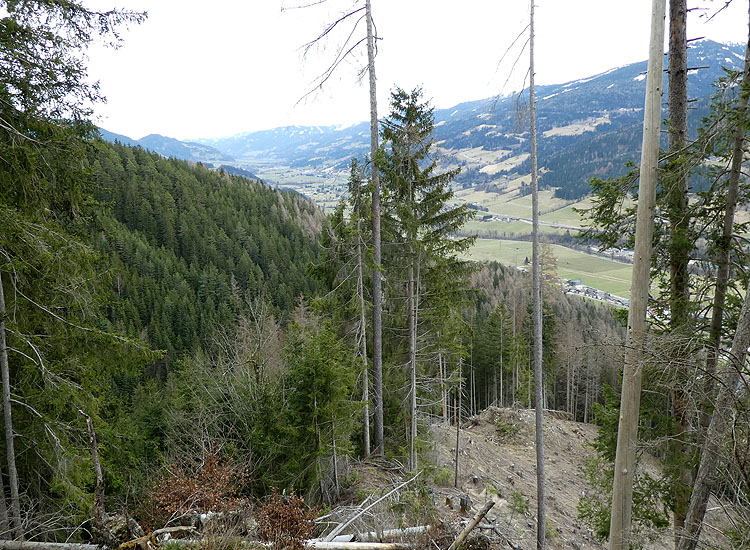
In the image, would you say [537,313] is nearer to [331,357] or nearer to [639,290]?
[639,290]

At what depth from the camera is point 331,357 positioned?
859 centimetres

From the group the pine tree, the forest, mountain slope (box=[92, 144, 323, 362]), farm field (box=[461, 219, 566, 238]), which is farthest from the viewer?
farm field (box=[461, 219, 566, 238])

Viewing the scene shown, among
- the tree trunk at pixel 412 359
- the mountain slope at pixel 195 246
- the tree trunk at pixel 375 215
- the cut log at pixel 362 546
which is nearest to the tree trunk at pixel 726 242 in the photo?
the cut log at pixel 362 546

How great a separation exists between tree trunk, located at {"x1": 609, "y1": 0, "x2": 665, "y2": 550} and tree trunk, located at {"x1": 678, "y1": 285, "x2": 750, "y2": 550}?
0.66m

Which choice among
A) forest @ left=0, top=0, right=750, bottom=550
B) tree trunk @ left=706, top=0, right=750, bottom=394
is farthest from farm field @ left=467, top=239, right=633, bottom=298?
tree trunk @ left=706, top=0, right=750, bottom=394

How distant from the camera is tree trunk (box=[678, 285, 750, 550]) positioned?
4035 millimetres

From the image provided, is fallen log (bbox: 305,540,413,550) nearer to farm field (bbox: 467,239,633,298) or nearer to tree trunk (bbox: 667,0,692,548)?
tree trunk (bbox: 667,0,692,548)

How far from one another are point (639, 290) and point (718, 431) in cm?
170

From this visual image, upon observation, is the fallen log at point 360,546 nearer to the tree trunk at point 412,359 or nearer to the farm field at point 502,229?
the tree trunk at point 412,359

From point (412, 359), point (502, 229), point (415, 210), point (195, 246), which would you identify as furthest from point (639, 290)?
point (502, 229)

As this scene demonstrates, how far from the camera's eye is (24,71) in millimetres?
5543

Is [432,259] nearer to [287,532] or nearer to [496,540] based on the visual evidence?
[496,540]

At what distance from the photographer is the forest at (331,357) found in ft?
15.5

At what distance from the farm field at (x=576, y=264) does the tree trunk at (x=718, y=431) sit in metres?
73.4
